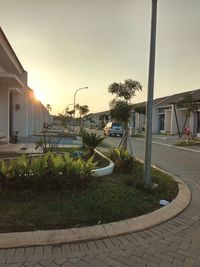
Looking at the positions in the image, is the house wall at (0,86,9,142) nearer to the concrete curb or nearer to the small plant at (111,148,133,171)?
the small plant at (111,148,133,171)

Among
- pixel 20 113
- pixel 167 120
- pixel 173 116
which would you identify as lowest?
pixel 167 120

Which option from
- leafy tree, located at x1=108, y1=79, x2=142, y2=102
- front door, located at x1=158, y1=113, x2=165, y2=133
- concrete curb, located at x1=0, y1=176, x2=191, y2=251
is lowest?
concrete curb, located at x1=0, y1=176, x2=191, y2=251

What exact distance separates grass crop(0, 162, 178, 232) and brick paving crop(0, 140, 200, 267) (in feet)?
1.90

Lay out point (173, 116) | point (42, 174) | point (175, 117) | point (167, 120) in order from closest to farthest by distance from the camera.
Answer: point (42, 174) < point (175, 117) < point (173, 116) < point (167, 120)

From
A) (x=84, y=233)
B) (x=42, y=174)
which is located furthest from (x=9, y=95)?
(x=84, y=233)

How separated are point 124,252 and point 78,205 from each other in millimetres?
1598

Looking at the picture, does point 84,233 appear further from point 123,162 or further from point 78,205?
point 123,162

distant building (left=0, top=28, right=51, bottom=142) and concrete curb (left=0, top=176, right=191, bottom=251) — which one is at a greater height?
distant building (left=0, top=28, right=51, bottom=142)

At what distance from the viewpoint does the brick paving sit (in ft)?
11.2

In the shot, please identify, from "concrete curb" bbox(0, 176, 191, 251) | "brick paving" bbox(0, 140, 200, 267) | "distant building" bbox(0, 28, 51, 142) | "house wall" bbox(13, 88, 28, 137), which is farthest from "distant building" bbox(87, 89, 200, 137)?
"brick paving" bbox(0, 140, 200, 267)

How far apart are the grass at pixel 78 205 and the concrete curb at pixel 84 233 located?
0.19m

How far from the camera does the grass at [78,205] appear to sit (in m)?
4.45

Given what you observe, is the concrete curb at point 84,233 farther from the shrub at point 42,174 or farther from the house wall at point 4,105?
the house wall at point 4,105

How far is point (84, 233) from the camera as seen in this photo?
13.6 ft
